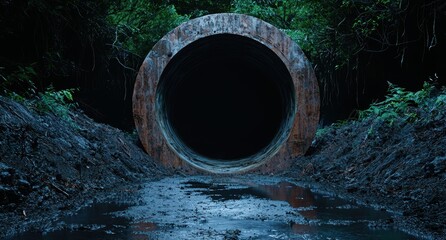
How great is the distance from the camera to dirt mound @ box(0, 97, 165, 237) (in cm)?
318

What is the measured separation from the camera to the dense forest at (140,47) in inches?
222

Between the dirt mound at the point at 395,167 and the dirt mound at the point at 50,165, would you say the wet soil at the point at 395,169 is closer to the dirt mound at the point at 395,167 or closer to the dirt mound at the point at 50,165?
the dirt mound at the point at 395,167

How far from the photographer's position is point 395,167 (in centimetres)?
444

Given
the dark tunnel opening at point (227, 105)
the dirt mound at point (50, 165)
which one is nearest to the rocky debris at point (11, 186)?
the dirt mound at point (50, 165)

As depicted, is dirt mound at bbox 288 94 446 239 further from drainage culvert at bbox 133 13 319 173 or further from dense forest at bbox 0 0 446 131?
dense forest at bbox 0 0 446 131

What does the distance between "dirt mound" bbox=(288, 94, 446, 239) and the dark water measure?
0.87 ft

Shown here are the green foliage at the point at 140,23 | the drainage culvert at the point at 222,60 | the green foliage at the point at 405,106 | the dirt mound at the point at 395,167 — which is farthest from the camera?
the green foliage at the point at 140,23

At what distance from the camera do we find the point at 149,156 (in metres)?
7.50

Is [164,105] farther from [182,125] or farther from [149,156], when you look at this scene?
[182,125]

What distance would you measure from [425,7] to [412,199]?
112 inches

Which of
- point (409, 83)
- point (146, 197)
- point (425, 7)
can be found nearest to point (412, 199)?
point (146, 197)

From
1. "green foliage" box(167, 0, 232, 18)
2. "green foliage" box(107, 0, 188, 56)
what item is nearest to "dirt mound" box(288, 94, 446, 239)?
"green foliage" box(107, 0, 188, 56)

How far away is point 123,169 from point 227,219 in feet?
9.36

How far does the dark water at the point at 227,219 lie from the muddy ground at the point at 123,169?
0.20 m
